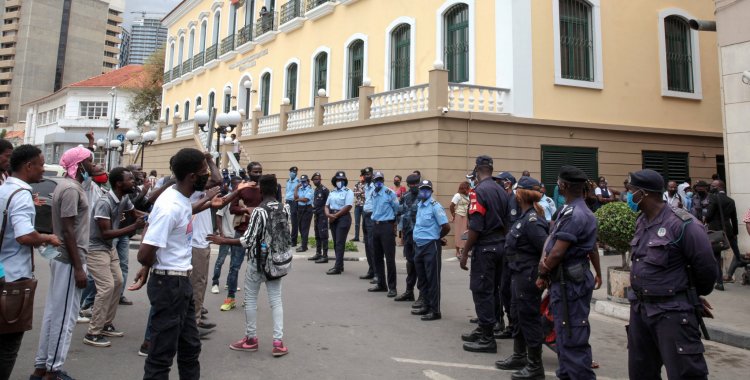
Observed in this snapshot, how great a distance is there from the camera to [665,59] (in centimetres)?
1597

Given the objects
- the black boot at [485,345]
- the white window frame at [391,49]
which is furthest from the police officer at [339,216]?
the white window frame at [391,49]

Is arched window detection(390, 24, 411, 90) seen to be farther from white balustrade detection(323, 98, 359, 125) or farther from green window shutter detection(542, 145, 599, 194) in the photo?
green window shutter detection(542, 145, 599, 194)

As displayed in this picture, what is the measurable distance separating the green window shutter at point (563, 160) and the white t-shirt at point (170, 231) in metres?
12.1

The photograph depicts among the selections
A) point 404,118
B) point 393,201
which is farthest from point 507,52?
point 393,201

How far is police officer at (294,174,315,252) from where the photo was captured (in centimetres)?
1252

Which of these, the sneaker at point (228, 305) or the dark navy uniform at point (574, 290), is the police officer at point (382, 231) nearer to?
the sneaker at point (228, 305)

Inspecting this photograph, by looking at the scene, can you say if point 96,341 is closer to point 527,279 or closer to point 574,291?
point 527,279

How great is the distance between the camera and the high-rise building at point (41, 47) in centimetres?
7431

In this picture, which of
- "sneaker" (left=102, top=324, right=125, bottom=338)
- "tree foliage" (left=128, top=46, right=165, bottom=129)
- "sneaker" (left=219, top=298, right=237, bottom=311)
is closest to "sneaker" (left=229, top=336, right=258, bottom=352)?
"sneaker" (left=102, top=324, right=125, bottom=338)

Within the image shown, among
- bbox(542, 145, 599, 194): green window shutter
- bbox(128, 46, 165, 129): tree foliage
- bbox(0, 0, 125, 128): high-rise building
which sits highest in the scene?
bbox(0, 0, 125, 128): high-rise building

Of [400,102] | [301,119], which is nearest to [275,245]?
[400,102]

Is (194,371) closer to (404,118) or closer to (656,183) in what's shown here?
(656,183)

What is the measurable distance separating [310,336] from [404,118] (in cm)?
929

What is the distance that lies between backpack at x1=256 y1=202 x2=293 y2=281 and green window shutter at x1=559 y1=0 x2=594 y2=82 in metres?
12.0
